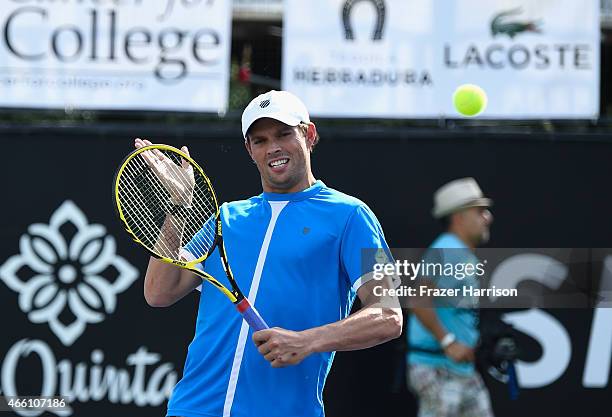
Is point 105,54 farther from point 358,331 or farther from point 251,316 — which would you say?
point 358,331

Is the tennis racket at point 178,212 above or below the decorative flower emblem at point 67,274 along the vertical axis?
above

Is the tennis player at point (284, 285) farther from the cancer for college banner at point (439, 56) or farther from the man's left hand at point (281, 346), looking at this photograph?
the cancer for college banner at point (439, 56)

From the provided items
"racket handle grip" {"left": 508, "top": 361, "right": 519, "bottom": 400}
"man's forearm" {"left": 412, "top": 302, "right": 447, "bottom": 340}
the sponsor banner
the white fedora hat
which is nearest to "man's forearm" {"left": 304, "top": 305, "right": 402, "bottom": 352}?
"man's forearm" {"left": 412, "top": 302, "right": 447, "bottom": 340}

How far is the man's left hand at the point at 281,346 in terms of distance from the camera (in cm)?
262

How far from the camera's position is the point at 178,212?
10.2ft

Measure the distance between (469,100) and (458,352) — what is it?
48.6 inches

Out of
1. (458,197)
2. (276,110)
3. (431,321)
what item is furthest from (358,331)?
(458,197)

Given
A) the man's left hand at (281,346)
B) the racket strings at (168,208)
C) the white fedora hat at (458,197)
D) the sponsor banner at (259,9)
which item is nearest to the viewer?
the man's left hand at (281,346)

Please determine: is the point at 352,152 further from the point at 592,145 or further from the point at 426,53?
the point at 592,145

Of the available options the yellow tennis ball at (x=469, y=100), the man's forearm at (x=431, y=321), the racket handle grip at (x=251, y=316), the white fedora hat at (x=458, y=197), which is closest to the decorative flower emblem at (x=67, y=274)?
the man's forearm at (x=431, y=321)

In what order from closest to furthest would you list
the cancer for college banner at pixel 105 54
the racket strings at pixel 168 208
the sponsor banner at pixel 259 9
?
the racket strings at pixel 168 208 → the cancer for college banner at pixel 105 54 → the sponsor banner at pixel 259 9

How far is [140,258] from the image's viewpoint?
5.39 m

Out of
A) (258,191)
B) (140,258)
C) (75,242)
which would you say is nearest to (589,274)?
(258,191)

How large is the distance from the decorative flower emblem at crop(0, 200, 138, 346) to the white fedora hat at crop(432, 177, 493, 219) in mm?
1629
